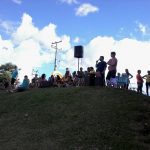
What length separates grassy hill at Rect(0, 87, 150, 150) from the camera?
1580 cm

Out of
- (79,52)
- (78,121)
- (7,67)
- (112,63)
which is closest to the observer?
(78,121)

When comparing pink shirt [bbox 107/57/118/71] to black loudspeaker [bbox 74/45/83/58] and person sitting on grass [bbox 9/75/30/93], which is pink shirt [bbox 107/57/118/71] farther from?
person sitting on grass [bbox 9/75/30/93]

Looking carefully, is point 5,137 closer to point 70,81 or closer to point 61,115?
point 61,115

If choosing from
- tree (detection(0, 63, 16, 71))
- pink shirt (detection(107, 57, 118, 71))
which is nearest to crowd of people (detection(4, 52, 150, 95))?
pink shirt (detection(107, 57, 118, 71))

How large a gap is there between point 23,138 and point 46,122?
164 cm

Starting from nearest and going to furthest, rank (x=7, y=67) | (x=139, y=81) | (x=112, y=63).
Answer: (x=112, y=63) < (x=139, y=81) < (x=7, y=67)

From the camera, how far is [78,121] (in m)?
17.8

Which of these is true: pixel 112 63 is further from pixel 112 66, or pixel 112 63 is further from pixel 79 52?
pixel 79 52

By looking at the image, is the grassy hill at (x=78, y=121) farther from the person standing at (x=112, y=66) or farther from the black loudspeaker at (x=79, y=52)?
A: the black loudspeaker at (x=79, y=52)

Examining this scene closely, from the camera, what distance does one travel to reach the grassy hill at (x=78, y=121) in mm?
15797

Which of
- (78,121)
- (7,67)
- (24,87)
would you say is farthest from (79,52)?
(7,67)

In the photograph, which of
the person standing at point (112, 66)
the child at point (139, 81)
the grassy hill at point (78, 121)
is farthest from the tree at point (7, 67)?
the person standing at point (112, 66)

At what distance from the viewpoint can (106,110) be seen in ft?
60.5

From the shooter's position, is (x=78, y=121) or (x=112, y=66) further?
(x=112, y=66)
